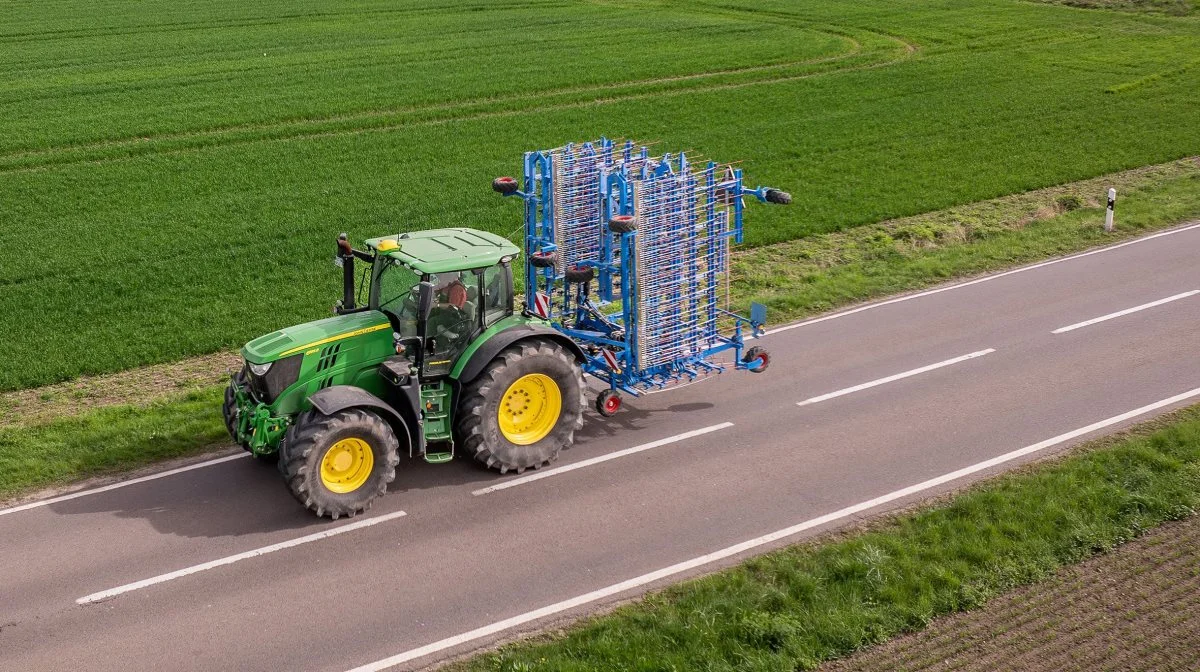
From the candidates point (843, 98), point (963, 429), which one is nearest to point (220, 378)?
point (963, 429)

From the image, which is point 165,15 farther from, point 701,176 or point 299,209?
point 701,176

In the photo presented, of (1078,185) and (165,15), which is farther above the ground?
(165,15)

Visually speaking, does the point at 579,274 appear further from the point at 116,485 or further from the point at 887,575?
the point at 116,485

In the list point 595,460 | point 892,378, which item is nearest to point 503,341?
point 595,460

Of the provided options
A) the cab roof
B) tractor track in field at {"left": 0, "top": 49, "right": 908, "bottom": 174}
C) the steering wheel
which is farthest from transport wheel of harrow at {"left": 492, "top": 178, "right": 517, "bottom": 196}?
tractor track in field at {"left": 0, "top": 49, "right": 908, "bottom": 174}

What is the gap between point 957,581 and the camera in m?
11.7

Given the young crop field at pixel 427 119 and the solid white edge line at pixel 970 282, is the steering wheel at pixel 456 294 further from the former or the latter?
the young crop field at pixel 427 119

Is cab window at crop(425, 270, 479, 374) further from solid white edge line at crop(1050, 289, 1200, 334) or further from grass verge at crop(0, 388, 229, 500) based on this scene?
solid white edge line at crop(1050, 289, 1200, 334)

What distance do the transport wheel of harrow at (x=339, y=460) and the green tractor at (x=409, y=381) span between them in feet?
0.04

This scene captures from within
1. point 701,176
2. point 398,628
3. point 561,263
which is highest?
point 701,176

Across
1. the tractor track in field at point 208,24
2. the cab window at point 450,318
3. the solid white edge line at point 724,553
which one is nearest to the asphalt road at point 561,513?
the solid white edge line at point 724,553

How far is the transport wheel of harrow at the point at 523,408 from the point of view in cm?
1378

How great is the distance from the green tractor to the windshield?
2 cm

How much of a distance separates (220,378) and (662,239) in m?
7.05
